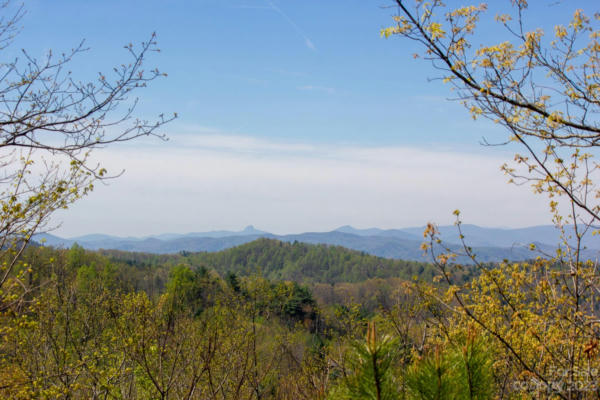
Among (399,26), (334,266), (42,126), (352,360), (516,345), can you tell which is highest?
(399,26)

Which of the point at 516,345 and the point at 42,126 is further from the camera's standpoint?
the point at 516,345

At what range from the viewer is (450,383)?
5.58 ft

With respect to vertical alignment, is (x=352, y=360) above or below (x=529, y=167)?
below

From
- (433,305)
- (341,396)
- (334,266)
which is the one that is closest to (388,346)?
(341,396)

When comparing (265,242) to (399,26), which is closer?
(399,26)

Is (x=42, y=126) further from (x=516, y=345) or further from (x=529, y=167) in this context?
(x=516, y=345)

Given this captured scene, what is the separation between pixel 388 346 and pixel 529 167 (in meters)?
2.60

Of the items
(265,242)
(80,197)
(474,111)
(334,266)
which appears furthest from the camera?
(265,242)

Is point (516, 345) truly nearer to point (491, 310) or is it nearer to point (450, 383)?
point (491, 310)

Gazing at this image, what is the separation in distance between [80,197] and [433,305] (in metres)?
5.34

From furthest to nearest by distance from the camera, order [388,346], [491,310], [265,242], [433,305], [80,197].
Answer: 1. [265,242]
2. [491,310]
3. [433,305]
4. [80,197]
5. [388,346]

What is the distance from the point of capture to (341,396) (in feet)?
5.62

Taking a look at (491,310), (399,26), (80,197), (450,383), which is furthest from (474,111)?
(491,310)

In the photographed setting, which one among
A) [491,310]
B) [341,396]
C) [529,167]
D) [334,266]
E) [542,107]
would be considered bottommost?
[334,266]
